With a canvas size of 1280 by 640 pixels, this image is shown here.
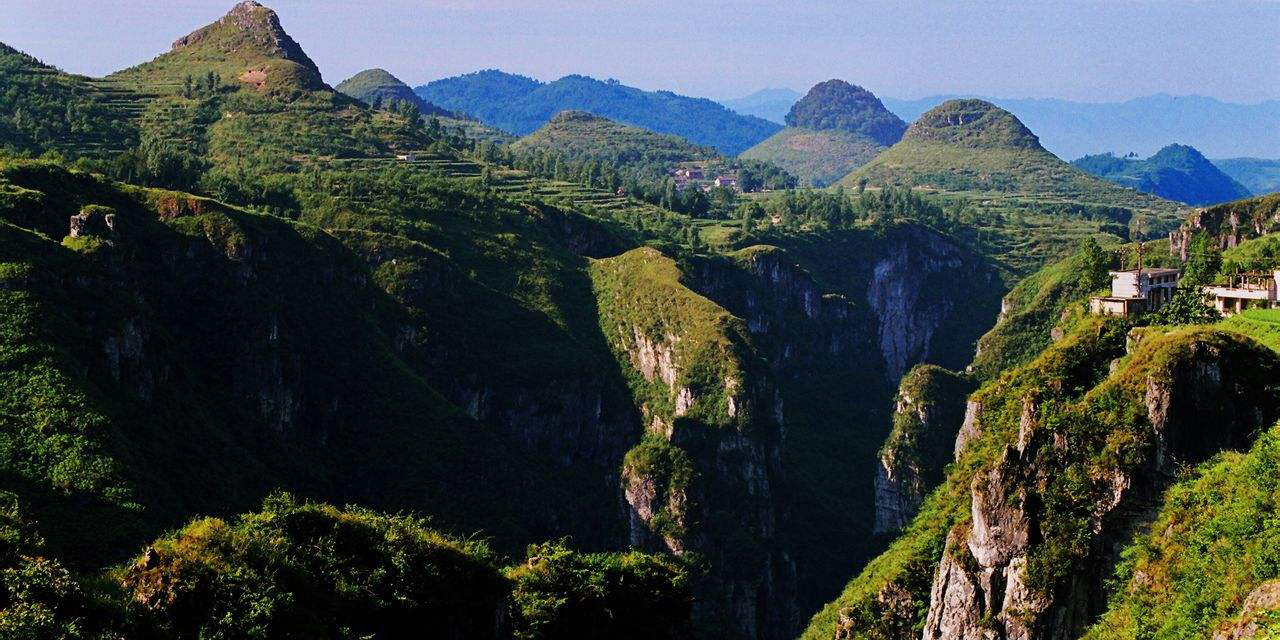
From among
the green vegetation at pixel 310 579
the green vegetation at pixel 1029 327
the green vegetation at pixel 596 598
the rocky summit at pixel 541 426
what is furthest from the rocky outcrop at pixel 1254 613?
the green vegetation at pixel 1029 327

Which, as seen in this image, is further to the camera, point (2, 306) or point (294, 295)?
point (294, 295)

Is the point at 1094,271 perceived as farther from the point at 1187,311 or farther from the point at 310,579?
the point at 310,579

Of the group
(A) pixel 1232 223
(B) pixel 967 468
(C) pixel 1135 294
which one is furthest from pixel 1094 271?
(A) pixel 1232 223

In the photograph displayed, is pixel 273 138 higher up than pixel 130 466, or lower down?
higher up

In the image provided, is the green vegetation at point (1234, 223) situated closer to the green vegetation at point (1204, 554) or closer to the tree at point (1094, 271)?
the tree at point (1094, 271)

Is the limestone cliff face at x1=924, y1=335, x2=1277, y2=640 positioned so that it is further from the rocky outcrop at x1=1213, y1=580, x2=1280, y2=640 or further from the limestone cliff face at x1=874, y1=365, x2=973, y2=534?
the limestone cliff face at x1=874, y1=365, x2=973, y2=534

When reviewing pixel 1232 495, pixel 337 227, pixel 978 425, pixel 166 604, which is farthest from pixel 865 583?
pixel 337 227

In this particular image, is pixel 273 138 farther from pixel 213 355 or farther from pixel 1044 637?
pixel 1044 637
